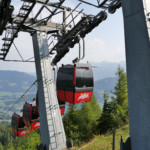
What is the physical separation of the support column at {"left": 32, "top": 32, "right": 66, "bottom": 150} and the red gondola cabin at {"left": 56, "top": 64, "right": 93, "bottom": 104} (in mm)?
501

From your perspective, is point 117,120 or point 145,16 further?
point 117,120

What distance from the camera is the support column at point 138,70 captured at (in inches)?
98.0

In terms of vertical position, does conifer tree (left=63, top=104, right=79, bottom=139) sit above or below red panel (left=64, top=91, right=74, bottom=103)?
below

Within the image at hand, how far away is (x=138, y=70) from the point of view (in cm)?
261

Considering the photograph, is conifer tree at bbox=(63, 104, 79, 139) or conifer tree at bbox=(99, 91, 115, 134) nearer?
conifer tree at bbox=(99, 91, 115, 134)

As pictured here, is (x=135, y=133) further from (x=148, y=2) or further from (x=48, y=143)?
(x=48, y=143)

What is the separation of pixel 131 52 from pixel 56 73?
517cm

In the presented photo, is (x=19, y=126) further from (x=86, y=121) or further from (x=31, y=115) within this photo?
(x=86, y=121)

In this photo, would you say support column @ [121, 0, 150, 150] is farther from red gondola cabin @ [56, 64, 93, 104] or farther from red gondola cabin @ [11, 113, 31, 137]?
red gondola cabin @ [11, 113, 31, 137]

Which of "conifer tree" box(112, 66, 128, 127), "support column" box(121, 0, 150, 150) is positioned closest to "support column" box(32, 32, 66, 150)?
"support column" box(121, 0, 150, 150)

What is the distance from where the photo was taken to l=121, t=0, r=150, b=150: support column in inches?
98.0

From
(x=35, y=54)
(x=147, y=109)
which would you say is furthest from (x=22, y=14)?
(x=147, y=109)

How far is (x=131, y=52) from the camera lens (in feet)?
8.99

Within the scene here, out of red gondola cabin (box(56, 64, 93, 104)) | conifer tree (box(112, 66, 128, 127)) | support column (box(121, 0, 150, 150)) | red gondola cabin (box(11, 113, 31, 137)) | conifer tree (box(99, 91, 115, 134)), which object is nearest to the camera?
support column (box(121, 0, 150, 150))
